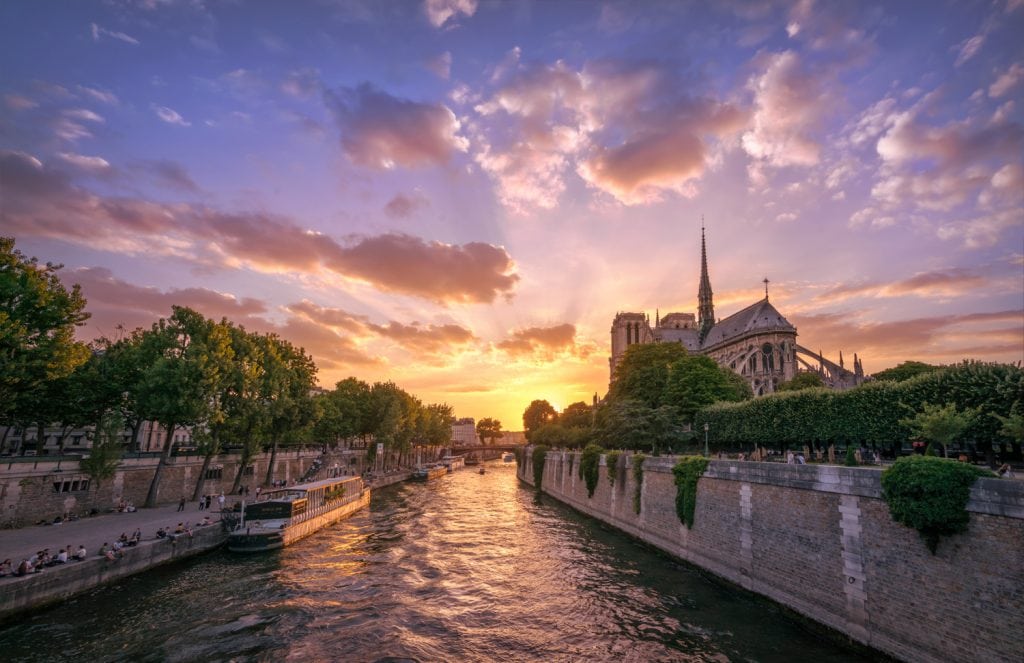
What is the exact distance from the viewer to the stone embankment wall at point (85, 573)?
18594mm

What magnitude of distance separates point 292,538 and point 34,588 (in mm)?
15632

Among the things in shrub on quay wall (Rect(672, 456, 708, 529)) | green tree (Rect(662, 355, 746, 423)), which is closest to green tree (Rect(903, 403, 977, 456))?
shrub on quay wall (Rect(672, 456, 708, 529))

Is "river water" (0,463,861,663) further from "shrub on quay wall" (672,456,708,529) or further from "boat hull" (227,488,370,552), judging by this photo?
"shrub on quay wall" (672,456,708,529)

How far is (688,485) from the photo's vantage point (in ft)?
95.5

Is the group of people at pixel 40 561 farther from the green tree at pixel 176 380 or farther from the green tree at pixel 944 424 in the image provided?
the green tree at pixel 944 424

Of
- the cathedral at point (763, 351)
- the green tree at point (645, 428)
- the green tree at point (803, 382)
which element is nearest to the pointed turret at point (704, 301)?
the cathedral at point (763, 351)

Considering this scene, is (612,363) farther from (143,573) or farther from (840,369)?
(143,573)

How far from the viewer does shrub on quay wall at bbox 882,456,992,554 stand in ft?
47.4

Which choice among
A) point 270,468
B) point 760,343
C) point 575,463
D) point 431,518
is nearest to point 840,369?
point 760,343

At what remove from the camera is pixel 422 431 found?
382 ft

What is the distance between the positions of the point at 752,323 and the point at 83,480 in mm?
107480

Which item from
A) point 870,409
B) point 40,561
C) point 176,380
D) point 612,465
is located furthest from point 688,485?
point 176,380

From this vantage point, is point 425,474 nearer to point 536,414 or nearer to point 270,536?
point 270,536

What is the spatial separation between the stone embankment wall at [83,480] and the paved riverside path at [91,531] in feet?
5.09
